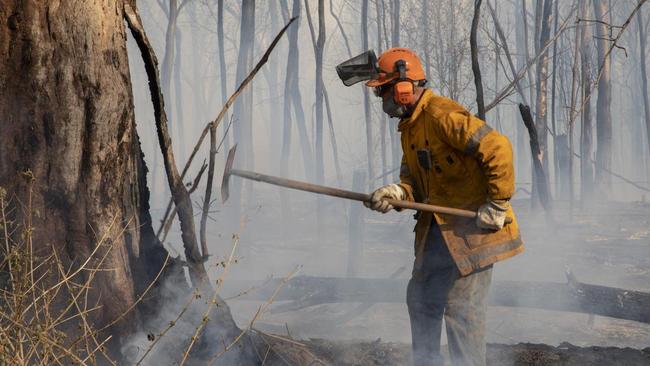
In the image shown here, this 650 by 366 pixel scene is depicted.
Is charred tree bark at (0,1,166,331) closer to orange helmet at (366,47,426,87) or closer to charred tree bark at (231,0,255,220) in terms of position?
orange helmet at (366,47,426,87)

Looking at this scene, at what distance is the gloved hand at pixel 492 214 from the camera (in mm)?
3773

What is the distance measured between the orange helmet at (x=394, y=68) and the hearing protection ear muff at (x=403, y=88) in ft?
0.08

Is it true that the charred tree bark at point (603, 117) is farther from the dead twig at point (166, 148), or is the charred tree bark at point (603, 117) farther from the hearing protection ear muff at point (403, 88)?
the dead twig at point (166, 148)

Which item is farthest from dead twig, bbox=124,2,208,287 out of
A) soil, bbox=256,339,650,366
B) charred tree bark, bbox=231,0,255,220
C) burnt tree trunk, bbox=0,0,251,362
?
charred tree bark, bbox=231,0,255,220

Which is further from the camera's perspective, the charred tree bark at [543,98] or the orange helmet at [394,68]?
the charred tree bark at [543,98]

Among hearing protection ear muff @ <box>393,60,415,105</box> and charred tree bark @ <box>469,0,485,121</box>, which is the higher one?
charred tree bark @ <box>469,0,485,121</box>

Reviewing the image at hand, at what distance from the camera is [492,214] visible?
3812 mm

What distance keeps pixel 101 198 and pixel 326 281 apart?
4.16m

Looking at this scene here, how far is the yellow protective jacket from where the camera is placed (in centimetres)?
369

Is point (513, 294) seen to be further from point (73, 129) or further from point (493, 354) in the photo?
point (73, 129)

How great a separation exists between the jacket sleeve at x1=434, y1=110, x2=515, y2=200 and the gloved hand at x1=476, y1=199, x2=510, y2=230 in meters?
0.05

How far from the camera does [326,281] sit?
765 centimetres

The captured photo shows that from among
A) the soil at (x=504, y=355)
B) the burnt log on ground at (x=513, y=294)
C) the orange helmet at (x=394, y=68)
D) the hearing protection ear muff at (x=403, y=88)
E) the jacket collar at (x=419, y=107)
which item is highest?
the orange helmet at (x=394, y=68)

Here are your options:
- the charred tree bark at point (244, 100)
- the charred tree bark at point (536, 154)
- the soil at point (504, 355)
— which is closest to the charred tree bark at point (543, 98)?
the charred tree bark at point (536, 154)
